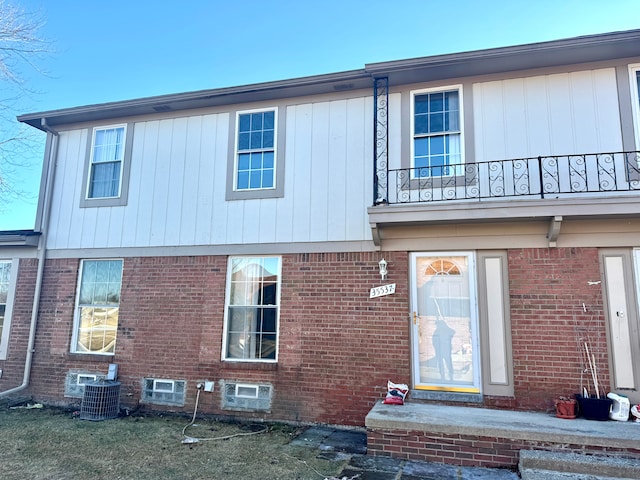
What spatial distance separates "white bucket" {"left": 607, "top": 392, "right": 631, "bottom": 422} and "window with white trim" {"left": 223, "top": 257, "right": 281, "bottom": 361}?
15.1 ft

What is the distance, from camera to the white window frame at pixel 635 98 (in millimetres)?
5686

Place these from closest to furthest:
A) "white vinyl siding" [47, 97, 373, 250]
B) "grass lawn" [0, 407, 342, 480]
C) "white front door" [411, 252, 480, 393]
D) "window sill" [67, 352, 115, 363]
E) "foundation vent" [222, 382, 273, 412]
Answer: "grass lawn" [0, 407, 342, 480], "white front door" [411, 252, 480, 393], "foundation vent" [222, 382, 273, 412], "white vinyl siding" [47, 97, 373, 250], "window sill" [67, 352, 115, 363]

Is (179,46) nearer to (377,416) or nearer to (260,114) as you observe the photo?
(260,114)

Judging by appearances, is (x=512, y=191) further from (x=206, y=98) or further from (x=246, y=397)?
(x=206, y=98)

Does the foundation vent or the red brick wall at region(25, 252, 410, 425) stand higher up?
the red brick wall at region(25, 252, 410, 425)

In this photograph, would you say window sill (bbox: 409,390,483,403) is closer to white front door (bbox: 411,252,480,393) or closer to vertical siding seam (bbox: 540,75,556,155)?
white front door (bbox: 411,252,480,393)

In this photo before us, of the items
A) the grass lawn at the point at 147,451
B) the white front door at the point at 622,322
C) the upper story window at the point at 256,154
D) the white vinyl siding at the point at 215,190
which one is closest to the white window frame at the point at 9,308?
the white vinyl siding at the point at 215,190

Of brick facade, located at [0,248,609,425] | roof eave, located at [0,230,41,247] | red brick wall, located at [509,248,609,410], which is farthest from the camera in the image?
roof eave, located at [0,230,41,247]

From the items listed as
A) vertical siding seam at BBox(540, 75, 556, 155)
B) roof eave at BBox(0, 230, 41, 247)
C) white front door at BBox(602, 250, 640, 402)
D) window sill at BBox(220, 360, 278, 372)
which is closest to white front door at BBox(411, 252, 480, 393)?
white front door at BBox(602, 250, 640, 402)

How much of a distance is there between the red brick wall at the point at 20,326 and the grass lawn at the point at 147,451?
3.85ft

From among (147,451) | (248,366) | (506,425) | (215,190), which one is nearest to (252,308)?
(248,366)

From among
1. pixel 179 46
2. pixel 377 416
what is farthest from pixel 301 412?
pixel 179 46

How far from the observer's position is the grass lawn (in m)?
4.37

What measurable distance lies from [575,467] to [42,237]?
30.2ft
